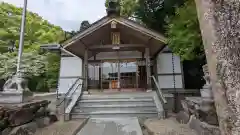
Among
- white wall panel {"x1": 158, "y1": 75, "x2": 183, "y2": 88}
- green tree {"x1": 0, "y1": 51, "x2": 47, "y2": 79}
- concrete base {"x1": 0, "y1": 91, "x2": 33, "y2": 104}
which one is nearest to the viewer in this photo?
concrete base {"x1": 0, "y1": 91, "x2": 33, "y2": 104}

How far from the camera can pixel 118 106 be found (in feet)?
20.3

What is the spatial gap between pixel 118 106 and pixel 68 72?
552 centimetres

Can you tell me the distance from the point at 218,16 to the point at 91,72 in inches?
388

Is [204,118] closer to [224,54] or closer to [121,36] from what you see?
[224,54]

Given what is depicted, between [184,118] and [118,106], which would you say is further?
[118,106]

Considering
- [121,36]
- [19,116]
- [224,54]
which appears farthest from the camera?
[121,36]

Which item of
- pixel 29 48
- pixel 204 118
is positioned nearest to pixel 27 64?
pixel 29 48

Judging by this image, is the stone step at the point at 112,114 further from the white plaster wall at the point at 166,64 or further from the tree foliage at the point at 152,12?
the tree foliage at the point at 152,12

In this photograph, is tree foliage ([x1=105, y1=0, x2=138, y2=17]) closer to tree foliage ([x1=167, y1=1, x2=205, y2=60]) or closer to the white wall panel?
the white wall panel

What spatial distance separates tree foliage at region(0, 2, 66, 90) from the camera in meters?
12.3

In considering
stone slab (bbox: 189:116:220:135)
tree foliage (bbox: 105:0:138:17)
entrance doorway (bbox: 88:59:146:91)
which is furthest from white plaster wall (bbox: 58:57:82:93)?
stone slab (bbox: 189:116:220:135)

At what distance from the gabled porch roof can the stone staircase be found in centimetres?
276

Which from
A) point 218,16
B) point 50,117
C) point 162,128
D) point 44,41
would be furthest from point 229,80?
point 44,41

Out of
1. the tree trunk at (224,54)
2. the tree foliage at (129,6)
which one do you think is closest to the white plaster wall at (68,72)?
the tree foliage at (129,6)
